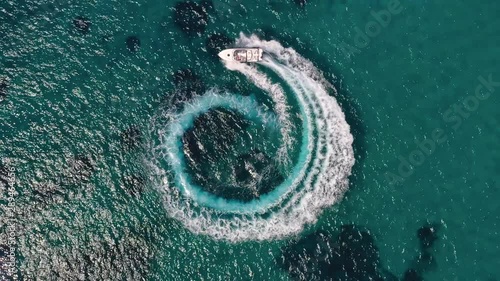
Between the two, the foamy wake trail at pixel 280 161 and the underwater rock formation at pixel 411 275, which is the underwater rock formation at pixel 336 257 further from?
the foamy wake trail at pixel 280 161

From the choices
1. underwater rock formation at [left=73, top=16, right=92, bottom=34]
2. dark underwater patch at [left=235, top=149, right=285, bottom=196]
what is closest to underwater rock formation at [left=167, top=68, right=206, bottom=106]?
dark underwater patch at [left=235, top=149, right=285, bottom=196]

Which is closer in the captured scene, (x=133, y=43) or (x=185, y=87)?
(x=185, y=87)

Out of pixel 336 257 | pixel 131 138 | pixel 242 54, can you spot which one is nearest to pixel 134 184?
pixel 131 138

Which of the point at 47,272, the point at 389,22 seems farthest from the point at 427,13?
the point at 47,272

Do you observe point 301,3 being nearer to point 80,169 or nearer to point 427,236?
point 427,236

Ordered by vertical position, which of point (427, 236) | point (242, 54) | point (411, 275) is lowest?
point (411, 275)

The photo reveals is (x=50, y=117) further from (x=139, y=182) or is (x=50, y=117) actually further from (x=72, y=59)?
(x=139, y=182)

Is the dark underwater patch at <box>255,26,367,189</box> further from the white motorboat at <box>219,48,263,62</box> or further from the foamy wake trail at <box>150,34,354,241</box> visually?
the white motorboat at <box>219,48,263,62</box>
